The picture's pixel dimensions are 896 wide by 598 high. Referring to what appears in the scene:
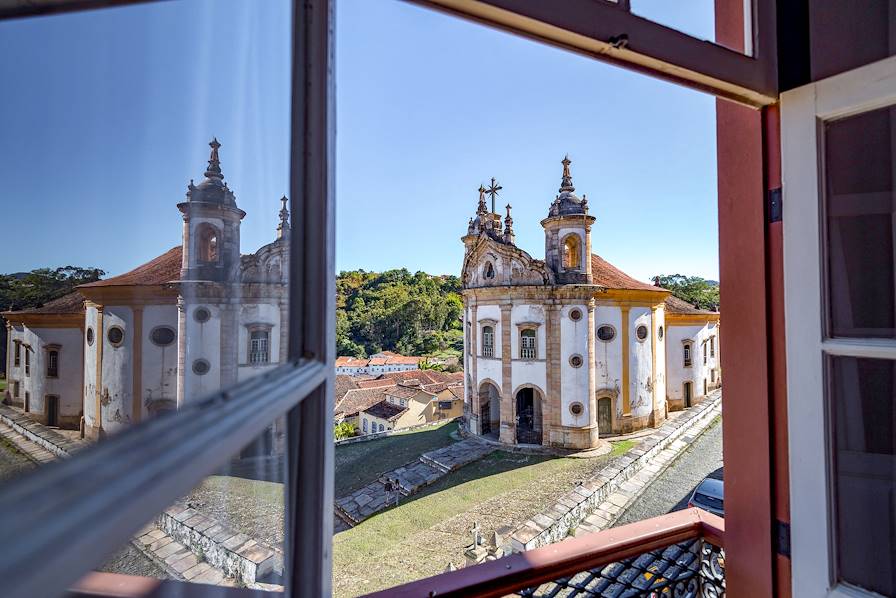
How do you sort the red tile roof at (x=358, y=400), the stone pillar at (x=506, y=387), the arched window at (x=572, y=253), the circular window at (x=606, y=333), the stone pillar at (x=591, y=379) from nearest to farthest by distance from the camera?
1. the stone pillar at (x=591, y=379)
2. the stone pillar at (x=506, y=387)
3. the arched window at (x=572, y=253)
4. the circular window at (x=606, y=333)
5. the red tile roof at (x=358, y=400)

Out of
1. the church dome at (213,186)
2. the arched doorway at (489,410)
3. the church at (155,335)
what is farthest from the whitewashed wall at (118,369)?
the arched doorway at (489,410)

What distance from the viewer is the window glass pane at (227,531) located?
33cm

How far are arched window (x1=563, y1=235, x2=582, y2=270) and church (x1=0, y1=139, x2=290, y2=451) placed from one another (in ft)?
41.5

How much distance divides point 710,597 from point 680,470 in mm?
10758

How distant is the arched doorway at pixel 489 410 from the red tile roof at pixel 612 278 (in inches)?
179

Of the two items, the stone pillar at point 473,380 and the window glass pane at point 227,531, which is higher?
the window glass pane at point 227,531

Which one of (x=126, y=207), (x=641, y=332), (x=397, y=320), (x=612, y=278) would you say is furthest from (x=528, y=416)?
(x=397, y=320)

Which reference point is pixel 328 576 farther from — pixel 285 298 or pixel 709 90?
pixel 709 90

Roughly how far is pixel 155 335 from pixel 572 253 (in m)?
13.1

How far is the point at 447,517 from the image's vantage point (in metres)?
8.48

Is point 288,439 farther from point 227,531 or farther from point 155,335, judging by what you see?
point 155,335

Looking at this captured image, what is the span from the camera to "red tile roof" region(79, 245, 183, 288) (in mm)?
323

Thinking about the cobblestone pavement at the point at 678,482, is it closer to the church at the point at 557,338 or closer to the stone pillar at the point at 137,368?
the church at the point at 557,338

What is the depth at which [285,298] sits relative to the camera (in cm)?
59
